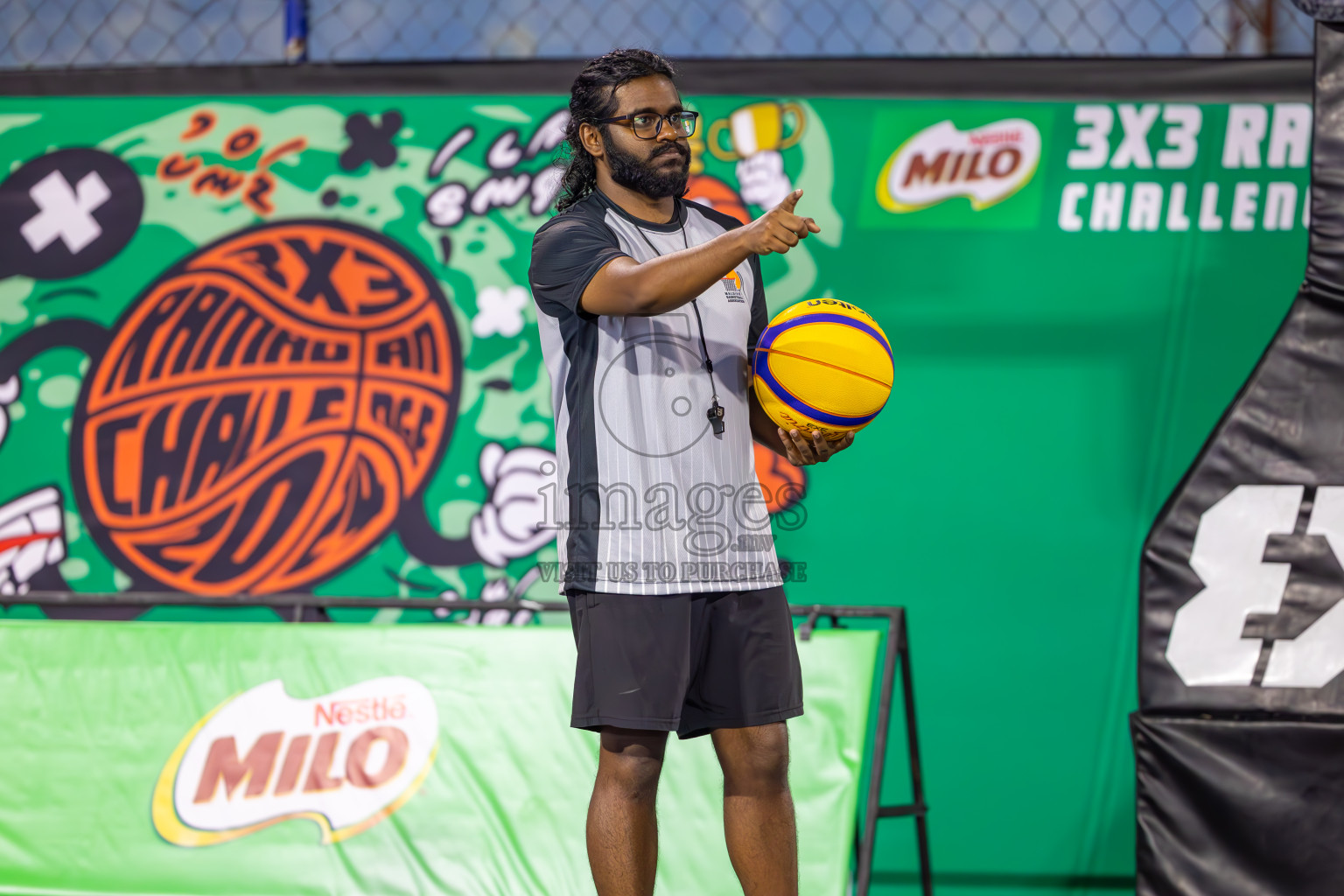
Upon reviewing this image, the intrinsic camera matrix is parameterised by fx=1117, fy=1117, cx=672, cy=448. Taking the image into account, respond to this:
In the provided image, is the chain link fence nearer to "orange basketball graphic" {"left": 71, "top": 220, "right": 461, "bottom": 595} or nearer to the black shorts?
"orange basketball graphic" {"left": 71, "top": 220, "right": 461, "bottom": 595}

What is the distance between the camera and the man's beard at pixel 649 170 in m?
1.88

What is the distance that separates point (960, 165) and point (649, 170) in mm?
1755

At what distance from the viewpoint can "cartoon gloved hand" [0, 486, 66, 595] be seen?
11.4 ft

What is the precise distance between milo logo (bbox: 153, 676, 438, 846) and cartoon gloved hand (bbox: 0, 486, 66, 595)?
1.22 m

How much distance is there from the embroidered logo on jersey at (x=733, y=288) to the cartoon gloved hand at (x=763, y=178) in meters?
1.49

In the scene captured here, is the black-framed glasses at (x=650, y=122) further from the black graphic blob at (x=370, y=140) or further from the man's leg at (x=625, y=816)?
the black graphic blob at (x=370, y=140)

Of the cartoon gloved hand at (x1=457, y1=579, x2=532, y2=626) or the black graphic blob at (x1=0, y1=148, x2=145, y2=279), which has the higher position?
the black graphic blob at (x1=0, y1=148, x2=145, y2=279)

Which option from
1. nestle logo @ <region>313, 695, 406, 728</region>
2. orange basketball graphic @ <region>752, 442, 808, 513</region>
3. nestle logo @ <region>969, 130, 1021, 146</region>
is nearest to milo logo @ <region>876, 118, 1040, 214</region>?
nestle logo @ <region>969, 130, 1021, 146</region>

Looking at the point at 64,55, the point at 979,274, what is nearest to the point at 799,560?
the point at 979,274

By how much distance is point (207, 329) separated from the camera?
355cm

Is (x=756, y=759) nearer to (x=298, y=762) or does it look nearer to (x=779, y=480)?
(x=298, y=762)

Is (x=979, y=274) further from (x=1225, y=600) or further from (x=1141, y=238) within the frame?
(x=1225, y=600)

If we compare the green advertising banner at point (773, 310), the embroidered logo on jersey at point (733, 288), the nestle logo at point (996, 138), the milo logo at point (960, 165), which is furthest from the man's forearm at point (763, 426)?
the nestle logo at point (996, 138)

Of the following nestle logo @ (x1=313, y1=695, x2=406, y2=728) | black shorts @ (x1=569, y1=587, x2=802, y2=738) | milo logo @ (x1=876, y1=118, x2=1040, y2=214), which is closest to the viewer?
black shorts @ (x1=569, y1=587, x2=802, y2=738)
